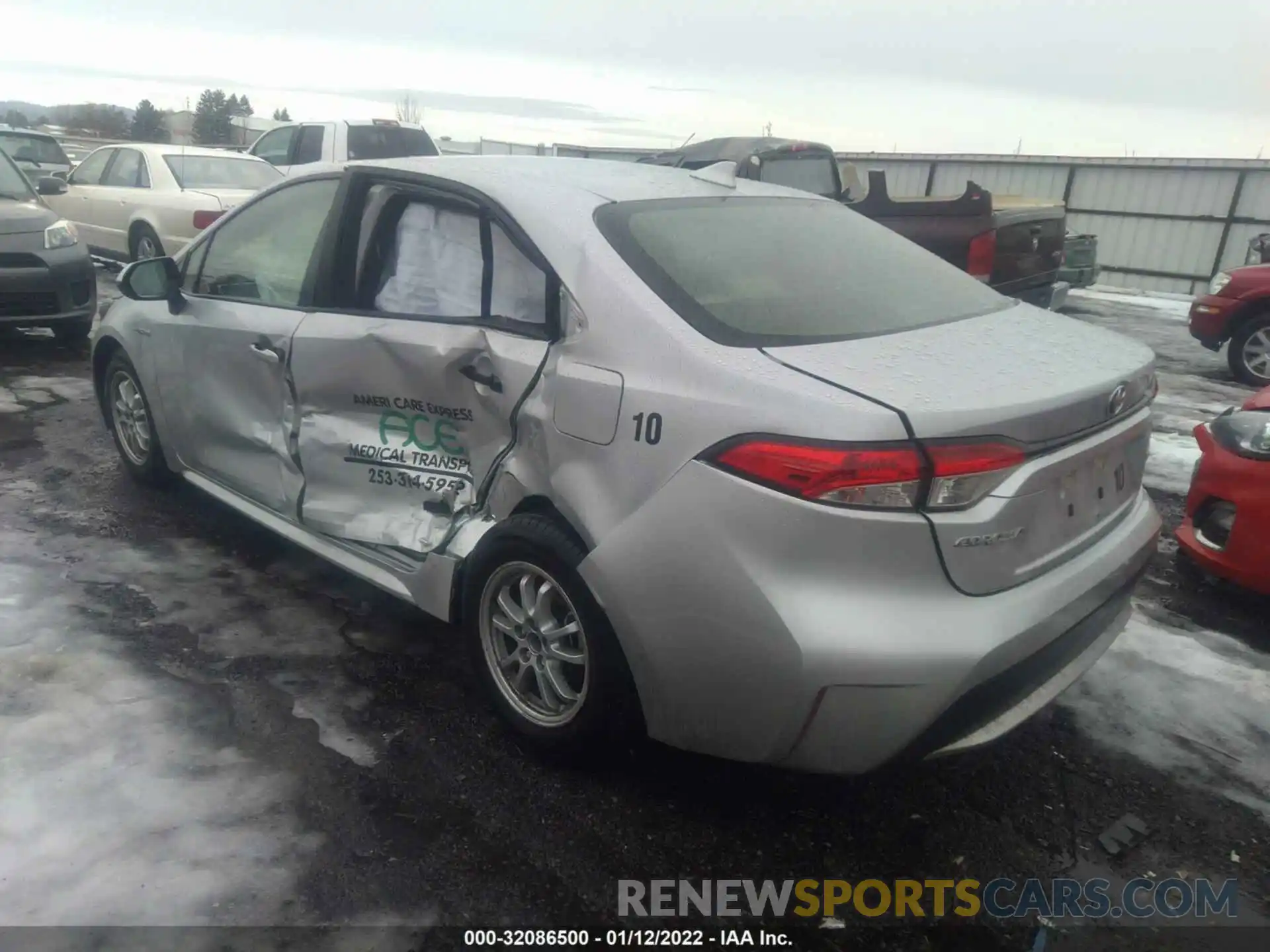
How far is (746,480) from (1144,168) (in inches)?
697

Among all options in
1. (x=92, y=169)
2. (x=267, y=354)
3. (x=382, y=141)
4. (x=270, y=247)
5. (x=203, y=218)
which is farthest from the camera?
(x=382, y=141)

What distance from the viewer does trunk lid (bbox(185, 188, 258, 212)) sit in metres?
9.76

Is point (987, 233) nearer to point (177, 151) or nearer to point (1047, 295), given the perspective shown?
point (1047, 295)

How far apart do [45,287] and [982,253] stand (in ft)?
23.4

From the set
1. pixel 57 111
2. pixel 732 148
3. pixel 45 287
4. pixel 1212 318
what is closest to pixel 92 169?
pixel 45 287

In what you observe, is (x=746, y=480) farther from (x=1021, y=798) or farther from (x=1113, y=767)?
(x=1113, y=767)

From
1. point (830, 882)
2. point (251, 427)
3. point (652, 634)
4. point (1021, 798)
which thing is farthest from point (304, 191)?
point (1021, 798)

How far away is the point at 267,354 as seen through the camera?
3498 mm

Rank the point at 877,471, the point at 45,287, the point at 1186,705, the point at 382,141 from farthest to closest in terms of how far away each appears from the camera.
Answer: the point at 382,141 < the point at 45,287 < the point at 1186,705 < the point at 877,471

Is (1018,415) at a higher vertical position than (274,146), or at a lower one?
higher

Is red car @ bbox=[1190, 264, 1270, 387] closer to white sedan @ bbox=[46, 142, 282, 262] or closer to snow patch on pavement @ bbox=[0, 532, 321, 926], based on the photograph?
snow patch on pavement @ bbox=[0, 532, 321, 926]

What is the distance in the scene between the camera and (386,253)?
3244mm

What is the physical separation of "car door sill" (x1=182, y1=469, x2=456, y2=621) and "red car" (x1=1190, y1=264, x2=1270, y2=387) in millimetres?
8020

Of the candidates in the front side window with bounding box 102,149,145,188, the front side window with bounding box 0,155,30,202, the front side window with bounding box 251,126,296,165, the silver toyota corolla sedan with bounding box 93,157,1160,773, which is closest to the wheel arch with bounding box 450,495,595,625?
the silver toyota corolla sedan with bounding box 93,157,1160,773
